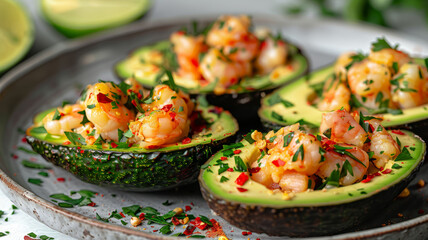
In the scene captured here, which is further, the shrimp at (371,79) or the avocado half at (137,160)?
the shrimp at (371,79)

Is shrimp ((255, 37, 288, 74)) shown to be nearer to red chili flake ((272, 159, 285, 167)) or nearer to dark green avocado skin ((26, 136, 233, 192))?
dark green avocado skin ((26, 136, 233, 192))

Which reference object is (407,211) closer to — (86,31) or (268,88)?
(268,88)

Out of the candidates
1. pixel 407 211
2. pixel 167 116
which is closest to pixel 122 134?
pixel 167 116

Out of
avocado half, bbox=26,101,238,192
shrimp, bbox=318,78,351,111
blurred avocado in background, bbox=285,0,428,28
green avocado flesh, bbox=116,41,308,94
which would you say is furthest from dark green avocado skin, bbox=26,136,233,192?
blurred avocado in background, bbox=285,0,428,28

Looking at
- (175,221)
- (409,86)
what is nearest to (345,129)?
(409,86)

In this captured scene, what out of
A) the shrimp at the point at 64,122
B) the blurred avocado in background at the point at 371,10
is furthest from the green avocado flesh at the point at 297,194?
the blurred avocado in background at the point at 371,10

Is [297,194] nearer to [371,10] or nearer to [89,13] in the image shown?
[371,10]

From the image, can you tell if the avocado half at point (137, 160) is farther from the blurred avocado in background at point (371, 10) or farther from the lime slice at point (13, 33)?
the blurred avocado in background at point (371, 10)
